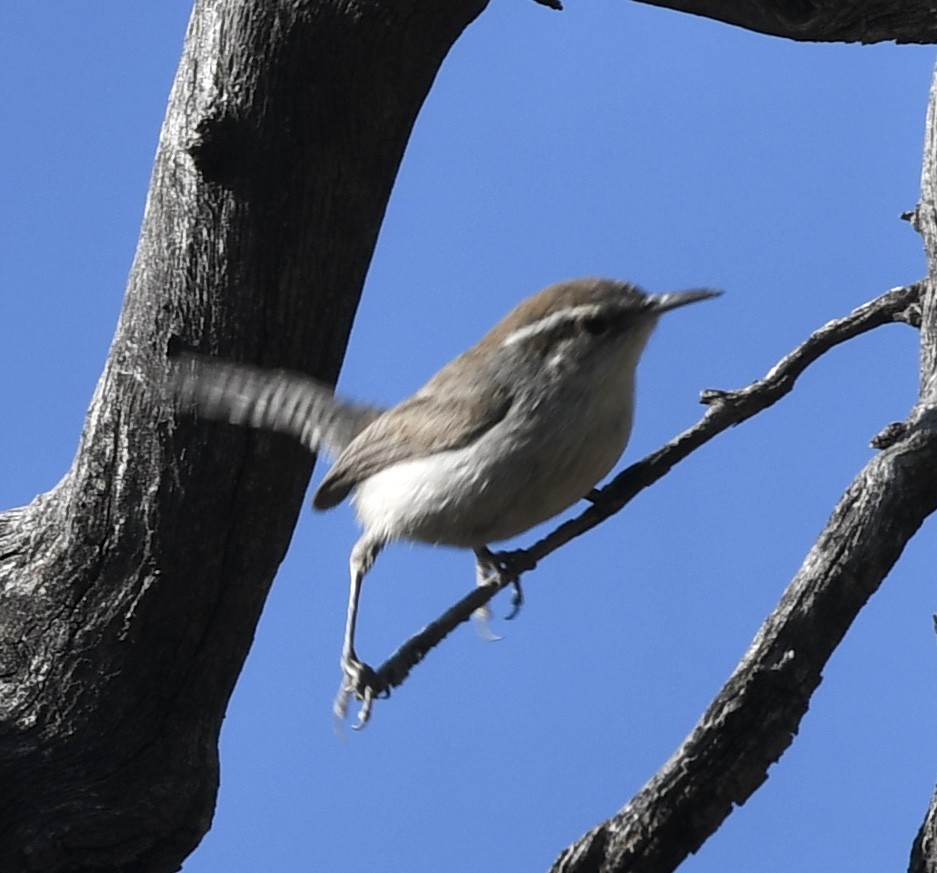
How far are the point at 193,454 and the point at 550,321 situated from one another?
3.15ft

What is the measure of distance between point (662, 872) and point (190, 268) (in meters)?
1.81

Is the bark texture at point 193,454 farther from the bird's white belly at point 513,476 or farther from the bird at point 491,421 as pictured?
the bird's white belly at point 513,476

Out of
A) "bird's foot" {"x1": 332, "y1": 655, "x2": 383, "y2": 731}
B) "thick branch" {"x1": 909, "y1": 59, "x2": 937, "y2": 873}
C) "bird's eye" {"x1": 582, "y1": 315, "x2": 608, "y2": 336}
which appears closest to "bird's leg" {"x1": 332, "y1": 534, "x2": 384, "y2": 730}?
"bird's foot" {"x1": 332, "y1": 655, "x2": 383, "y2": 731}

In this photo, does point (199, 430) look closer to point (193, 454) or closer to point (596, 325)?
point (193, 454)

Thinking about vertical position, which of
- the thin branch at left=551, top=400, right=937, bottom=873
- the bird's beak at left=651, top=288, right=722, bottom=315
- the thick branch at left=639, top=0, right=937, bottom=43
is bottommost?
the thin branch at left=551, top=400, right=937, bottom=873

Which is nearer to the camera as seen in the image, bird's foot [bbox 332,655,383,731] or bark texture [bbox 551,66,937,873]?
bark texture [bbox 551,66,937,873]

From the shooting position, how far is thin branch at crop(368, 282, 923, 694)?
2.38m

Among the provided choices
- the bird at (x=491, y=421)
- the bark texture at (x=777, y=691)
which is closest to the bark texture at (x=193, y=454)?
the bird at (x=491, y=421)

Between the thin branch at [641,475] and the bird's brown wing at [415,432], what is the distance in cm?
29

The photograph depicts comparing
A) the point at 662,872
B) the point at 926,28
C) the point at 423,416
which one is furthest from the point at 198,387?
the point at 926,28

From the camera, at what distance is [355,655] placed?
310 cm

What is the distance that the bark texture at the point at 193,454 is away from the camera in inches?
128

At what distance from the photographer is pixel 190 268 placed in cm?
329

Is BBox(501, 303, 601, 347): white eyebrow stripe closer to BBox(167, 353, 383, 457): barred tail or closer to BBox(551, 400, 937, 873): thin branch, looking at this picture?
BBox(167, 353, 383, 457): barred tail
